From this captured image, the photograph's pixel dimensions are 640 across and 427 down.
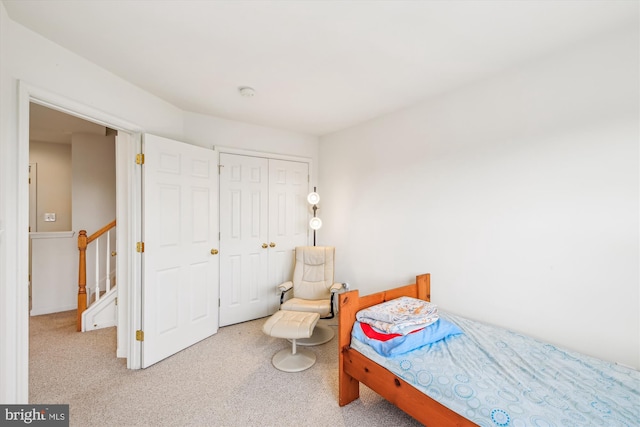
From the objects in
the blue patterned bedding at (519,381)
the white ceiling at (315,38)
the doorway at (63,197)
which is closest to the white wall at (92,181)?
the doorway at (63,197)

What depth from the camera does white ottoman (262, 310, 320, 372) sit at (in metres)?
2.33

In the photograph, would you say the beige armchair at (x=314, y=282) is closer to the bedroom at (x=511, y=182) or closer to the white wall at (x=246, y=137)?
the bedroom at (x=511, y=182)

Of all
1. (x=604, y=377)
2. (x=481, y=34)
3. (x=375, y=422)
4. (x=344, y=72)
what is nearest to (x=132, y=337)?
(x=375, y=422)

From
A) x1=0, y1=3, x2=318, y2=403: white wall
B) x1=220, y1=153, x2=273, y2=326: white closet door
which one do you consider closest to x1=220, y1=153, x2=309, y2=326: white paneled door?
x1=220, y1=153, x2=273, y2=326: white closet door

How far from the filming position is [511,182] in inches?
80.3

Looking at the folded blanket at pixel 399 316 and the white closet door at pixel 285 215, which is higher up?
the white closet door at pixel 285 215

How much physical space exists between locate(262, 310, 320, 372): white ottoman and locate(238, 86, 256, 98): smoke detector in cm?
207

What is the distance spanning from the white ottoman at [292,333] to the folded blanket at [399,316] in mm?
605

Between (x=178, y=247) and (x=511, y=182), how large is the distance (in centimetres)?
291

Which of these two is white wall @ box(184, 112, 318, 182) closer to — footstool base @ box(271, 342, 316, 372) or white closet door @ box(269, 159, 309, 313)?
white closet door @ box(269, 159, 309, 313)

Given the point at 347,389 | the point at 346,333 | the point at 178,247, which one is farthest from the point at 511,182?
the point at 178,247

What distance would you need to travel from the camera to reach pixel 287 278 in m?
3.72

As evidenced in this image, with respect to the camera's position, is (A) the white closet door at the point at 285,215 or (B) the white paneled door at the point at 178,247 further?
(A) the white closet door at the point at 285,215

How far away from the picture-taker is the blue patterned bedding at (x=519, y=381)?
1.21 metres
